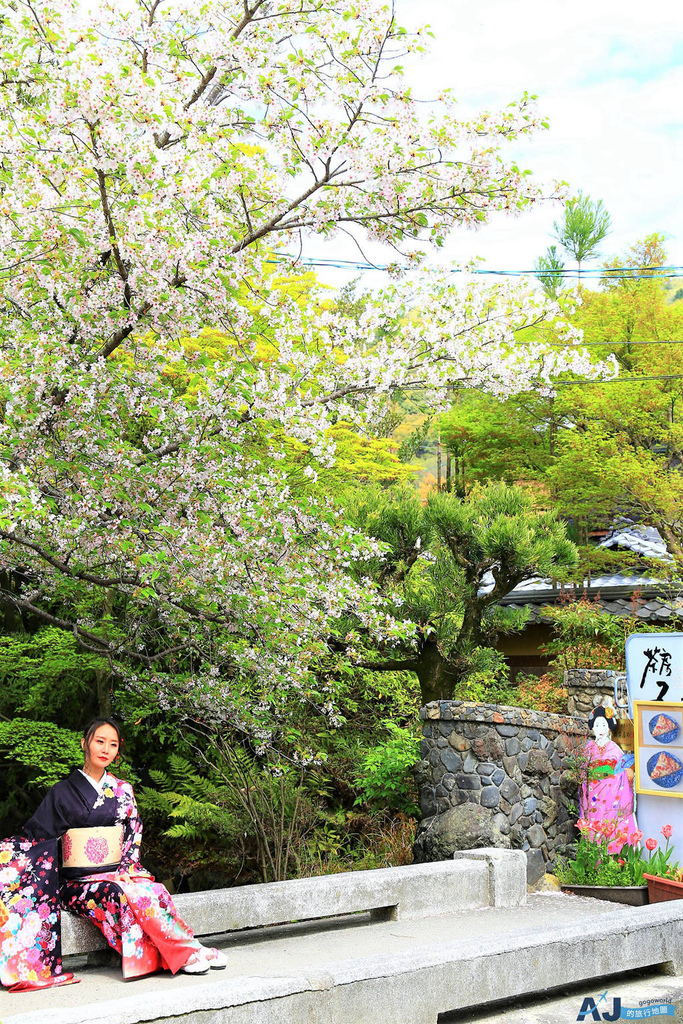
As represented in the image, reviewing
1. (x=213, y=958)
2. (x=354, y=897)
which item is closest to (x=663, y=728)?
(x=354, y=897)

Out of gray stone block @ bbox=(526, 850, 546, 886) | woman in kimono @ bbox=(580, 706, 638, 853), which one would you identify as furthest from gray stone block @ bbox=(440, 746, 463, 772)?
woman in kimono @ bbox=(580, 706, 638, 853)

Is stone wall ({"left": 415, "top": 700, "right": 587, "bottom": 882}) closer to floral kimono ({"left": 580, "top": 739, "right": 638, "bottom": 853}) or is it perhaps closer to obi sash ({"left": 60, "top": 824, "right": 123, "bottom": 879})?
floral kimono ({"left": 580, "top": 739, "right": 638, "bottom": 853})

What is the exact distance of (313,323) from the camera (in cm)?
682

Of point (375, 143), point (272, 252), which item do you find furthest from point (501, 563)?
point (375, 143)

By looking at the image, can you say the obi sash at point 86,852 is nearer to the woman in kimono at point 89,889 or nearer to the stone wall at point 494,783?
the woman in kimono at point 89,889

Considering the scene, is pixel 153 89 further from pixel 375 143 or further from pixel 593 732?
pixel 593 732

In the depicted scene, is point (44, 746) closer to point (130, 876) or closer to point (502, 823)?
point (130, 876)

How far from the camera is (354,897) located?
6121 millimetres

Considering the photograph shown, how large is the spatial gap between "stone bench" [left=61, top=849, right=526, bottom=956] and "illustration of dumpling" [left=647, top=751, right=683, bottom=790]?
4.17 feet

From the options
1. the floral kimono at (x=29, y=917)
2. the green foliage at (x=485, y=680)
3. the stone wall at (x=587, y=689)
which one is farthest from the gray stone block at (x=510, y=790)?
the floral kimono at (x=29, y=917)

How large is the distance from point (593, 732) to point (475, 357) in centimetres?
354

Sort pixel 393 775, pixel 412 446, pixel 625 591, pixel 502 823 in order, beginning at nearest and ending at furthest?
pixel 502 823 < pixel 393 775 < pixel 625 591 < pixel 412 446

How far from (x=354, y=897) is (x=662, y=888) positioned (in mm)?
2448

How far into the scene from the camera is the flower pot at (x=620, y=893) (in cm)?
694
